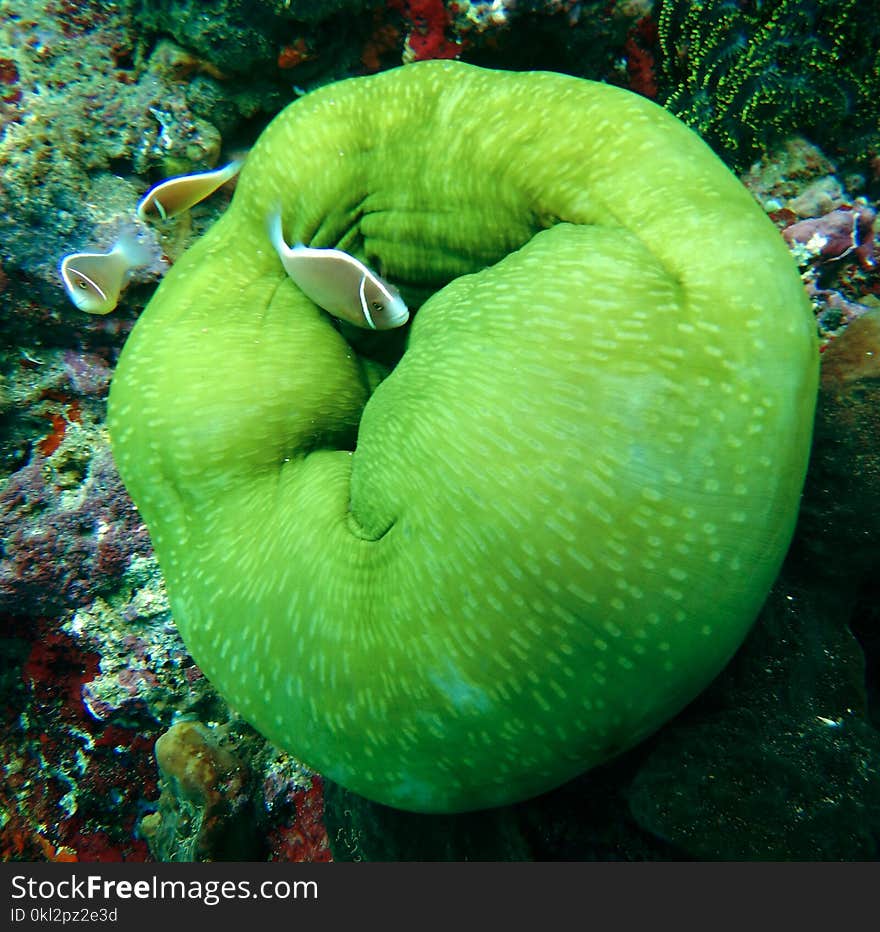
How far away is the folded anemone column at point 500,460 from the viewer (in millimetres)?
1073

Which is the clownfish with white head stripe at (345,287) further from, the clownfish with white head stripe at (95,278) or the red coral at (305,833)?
the red coral at (305,833)

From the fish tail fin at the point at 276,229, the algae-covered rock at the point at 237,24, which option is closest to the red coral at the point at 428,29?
the algae-covered rock at the point at 237,24

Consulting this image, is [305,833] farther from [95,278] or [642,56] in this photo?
[642,56]

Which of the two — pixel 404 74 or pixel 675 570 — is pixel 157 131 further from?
pixel 675 570

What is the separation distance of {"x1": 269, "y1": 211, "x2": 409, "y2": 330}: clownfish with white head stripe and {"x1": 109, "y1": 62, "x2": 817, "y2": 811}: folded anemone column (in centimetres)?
10

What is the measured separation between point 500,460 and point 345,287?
2.24 ft

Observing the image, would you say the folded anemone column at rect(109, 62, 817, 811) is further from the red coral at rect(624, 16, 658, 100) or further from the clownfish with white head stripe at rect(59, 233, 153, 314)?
the red coral at rect(624, 16, 658, 100)

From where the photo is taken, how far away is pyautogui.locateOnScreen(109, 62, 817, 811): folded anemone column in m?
1.07

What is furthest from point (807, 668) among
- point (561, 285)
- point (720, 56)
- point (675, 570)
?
point (720, 56)

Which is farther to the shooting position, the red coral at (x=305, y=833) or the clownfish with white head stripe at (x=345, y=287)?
the red coral at (x=305, y=833)

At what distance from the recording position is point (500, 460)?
1.10 meters

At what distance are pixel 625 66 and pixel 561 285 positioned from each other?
1.57 metres

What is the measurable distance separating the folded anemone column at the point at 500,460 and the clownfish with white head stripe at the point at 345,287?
104 mm

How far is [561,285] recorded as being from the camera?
45.8 inches
